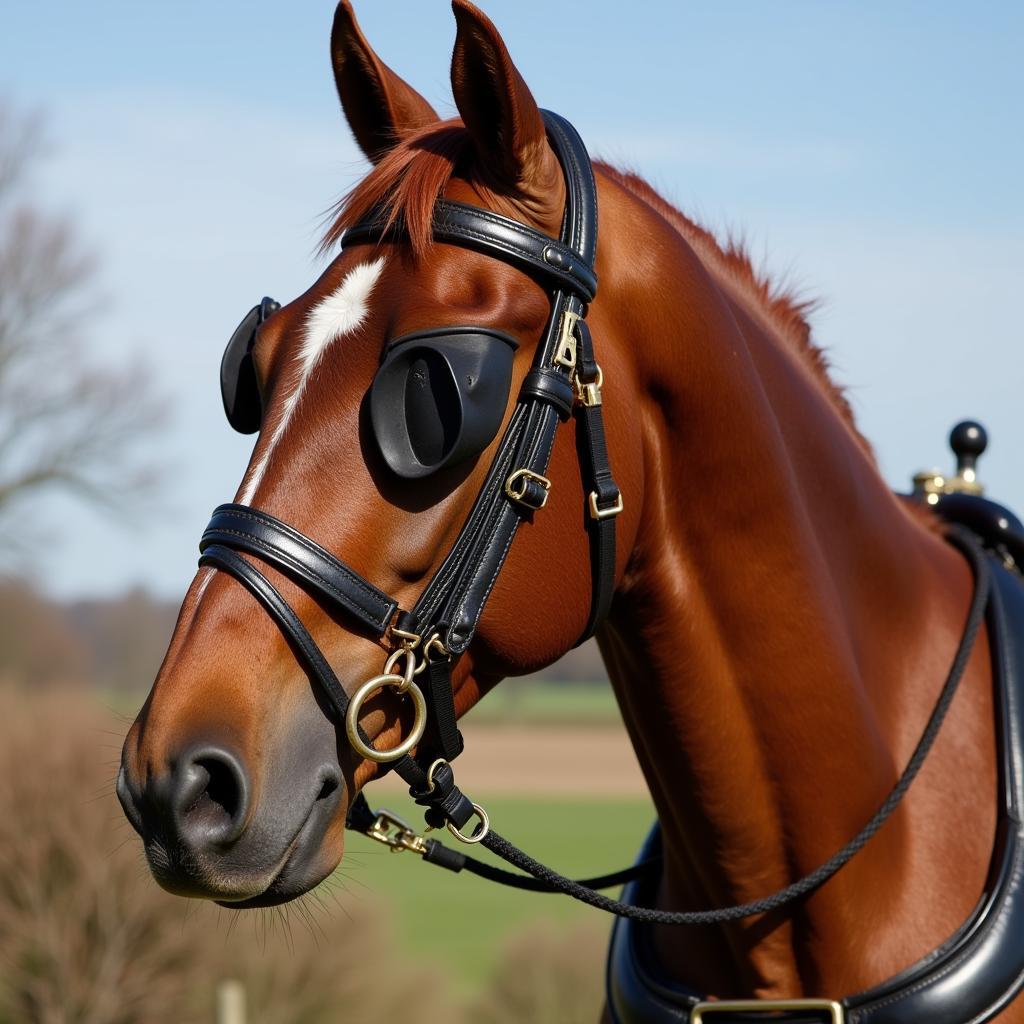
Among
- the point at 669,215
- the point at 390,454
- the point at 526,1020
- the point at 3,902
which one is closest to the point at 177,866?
the point at 390,454

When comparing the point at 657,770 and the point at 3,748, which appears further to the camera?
the point at 3,748

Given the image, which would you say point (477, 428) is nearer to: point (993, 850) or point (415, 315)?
point (415, 315)

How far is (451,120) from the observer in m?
2.41

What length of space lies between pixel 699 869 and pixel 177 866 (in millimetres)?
1099

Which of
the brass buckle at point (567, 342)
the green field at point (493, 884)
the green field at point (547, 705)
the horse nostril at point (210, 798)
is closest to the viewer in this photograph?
the horse nostril at point (210, 798)

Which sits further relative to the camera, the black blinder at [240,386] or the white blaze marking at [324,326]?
the black blinder at [240,386]

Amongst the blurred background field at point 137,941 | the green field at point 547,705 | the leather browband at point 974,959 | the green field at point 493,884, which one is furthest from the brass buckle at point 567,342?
the green field at point 547,705

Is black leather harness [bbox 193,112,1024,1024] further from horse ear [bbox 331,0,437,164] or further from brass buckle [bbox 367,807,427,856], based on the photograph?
horse ear [bbox 331,0,437,164]

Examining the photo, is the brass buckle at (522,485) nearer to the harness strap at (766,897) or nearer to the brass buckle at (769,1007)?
the harness strap at (766,897)

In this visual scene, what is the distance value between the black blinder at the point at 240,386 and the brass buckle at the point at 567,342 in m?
0.52

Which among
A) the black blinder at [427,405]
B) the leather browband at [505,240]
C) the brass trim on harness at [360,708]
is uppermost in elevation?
the leather browband at [505,240]

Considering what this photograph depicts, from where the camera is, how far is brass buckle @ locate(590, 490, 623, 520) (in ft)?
7.26

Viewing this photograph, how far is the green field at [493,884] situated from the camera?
20.5 meters

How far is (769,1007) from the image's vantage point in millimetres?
2473
